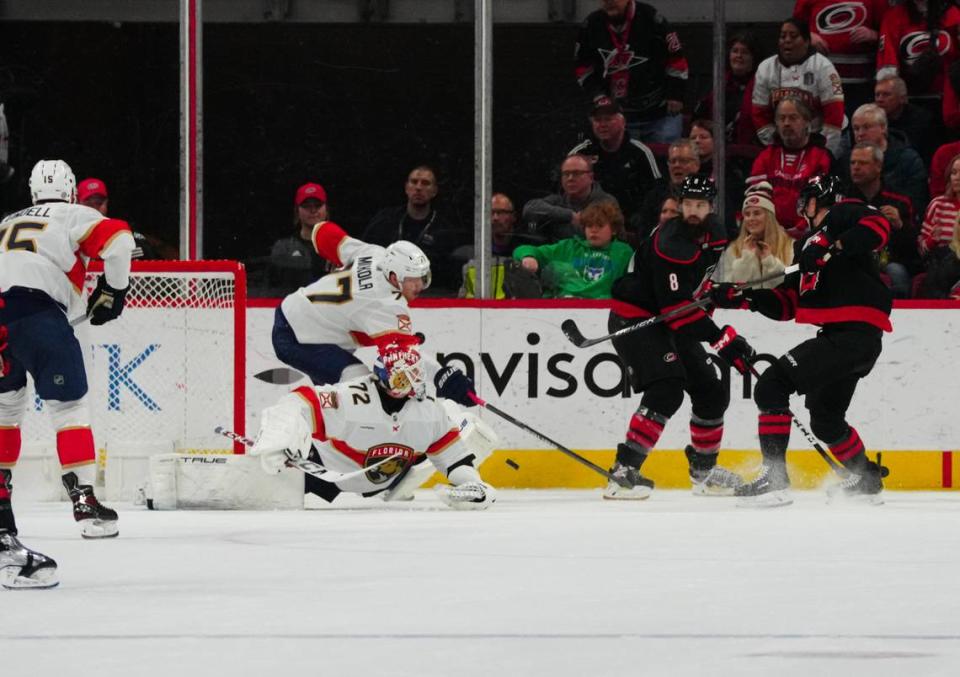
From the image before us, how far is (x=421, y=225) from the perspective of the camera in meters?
7.77

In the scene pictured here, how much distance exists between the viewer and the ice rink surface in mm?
3025

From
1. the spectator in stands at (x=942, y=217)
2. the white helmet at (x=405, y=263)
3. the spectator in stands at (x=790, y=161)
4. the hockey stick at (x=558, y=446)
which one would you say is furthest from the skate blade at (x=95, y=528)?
the spectator in stands at (x=942, y=217)

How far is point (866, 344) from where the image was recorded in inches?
243

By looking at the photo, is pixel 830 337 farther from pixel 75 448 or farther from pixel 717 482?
pixel 75 448

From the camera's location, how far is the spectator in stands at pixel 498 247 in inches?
295

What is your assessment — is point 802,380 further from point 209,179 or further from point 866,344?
point 209,179

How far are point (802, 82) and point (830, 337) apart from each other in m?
2.12

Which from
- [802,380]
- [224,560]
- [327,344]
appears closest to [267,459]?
[327,344]

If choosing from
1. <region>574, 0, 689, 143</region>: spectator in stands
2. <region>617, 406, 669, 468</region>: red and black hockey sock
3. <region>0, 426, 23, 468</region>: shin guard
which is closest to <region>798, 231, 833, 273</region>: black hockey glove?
<region>617, 406, 669, 468</region>: red and black hockey sock

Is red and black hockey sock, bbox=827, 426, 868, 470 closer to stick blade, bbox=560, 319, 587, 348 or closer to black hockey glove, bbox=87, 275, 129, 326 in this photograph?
stick blade, bbox=560, 319, 587, 348

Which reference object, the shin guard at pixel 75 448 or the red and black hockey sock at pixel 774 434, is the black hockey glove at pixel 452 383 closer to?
the red and black hockey sock at pixel 774 434

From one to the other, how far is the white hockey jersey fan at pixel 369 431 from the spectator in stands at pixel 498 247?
4.14 feet

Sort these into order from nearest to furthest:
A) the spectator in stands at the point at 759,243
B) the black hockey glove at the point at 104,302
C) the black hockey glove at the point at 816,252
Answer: the black hockey glove at the point at 104,302 < the black hockey glove at the point at 816,252 < the spectator in stands at the point at 759,243

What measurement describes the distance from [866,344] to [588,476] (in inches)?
65.3
